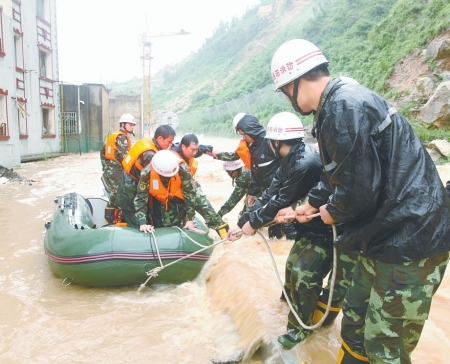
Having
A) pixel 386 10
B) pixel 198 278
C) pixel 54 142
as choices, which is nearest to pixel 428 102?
pixel 198 278

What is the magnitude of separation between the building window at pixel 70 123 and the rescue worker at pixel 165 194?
748 inches

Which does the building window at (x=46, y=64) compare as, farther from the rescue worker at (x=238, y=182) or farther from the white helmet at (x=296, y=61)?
the white helmet at (x=296, y=61)

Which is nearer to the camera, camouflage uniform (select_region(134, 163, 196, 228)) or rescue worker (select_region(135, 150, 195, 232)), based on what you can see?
rescue worker (select_region(135, 150, 195, 232))

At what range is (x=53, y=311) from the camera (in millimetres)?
4227

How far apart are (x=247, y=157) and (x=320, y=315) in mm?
3282

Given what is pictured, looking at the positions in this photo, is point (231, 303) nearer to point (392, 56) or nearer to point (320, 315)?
point (320, 315)

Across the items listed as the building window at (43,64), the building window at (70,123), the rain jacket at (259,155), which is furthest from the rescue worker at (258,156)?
the building window at (70,123)

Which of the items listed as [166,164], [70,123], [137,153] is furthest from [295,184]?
[70,123]

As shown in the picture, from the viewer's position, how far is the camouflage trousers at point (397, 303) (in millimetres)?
1803

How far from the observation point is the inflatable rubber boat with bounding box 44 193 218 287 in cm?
438

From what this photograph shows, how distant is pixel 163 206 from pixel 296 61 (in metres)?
3.43

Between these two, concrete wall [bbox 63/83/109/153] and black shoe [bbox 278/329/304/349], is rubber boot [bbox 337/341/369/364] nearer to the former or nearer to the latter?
black shoe [bbox 278/329/304/349]

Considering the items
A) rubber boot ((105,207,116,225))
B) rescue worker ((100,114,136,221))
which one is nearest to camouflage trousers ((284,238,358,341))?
rubber boot ((105,207,116,225))

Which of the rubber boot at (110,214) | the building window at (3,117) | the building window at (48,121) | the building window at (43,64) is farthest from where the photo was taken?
the building window at (48,121)
